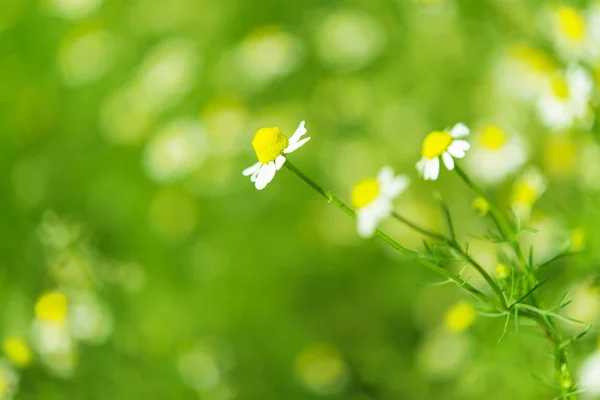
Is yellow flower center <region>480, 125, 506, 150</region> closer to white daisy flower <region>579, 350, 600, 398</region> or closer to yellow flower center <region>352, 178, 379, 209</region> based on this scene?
white daisy flower <region>579, 350, 600, 398</region>

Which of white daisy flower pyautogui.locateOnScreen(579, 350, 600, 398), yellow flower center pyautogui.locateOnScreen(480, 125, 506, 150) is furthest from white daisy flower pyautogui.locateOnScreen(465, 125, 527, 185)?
white daisy flower pyautogui.locateOnScreen(579, 350, 600, 398)

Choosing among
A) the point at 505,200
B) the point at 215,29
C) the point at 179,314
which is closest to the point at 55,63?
the point at 215,29

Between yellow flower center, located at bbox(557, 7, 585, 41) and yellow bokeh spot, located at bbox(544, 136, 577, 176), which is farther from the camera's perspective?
yellow bokeh spot, located at bbox(544, 136, 577, 176)

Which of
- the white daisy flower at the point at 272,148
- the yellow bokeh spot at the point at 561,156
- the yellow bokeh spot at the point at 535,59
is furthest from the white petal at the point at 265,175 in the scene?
the yellow bokeh spot at the point at 535,59

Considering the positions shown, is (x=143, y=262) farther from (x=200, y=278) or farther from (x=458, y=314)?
(x=458, y=314)

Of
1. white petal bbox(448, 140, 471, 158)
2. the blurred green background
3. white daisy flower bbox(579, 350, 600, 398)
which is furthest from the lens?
the blurred green background

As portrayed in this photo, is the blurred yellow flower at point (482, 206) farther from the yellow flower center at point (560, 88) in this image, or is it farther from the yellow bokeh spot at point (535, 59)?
the yellow bokeh spot at point (535, 59)

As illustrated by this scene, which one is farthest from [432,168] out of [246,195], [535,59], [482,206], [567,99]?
[246,195]
